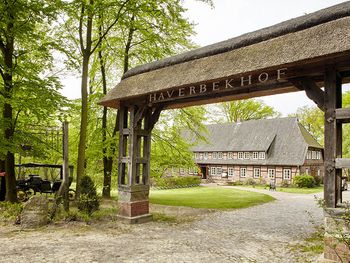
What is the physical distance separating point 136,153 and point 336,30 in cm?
738

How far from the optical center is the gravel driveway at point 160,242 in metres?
6.76

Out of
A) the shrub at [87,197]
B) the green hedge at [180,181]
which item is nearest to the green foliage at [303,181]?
the green hedge at [180,181]

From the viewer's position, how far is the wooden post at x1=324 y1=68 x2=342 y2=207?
6355 millimetres

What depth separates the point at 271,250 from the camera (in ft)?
24.5

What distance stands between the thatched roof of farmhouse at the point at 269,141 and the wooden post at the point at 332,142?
26.0 m

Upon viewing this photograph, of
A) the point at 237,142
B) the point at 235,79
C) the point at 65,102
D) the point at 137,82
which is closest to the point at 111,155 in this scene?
the point at 65,102

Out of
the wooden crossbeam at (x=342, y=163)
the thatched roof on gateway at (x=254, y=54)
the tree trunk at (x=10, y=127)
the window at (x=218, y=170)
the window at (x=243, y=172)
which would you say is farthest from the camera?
the window at (x=218, y=170)

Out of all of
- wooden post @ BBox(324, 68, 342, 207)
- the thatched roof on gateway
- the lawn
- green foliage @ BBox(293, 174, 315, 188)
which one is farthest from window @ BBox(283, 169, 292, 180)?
wooden post @ BBox(324, 68, 342, 207)

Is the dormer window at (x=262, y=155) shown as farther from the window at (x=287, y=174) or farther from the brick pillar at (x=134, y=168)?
the brick pillar at (x=134, y=168)

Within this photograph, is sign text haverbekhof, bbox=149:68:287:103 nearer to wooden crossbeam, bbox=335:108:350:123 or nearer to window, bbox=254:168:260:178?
wooden crossbeam, bbox=335:108:350:123

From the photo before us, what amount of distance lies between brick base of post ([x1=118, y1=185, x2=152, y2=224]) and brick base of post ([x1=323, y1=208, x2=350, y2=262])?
20.9 feet

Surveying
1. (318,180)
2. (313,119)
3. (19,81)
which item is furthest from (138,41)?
(313,119)

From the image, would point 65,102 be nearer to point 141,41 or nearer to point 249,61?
point 141,41

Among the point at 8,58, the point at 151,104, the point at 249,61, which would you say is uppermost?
the point at 8,58
